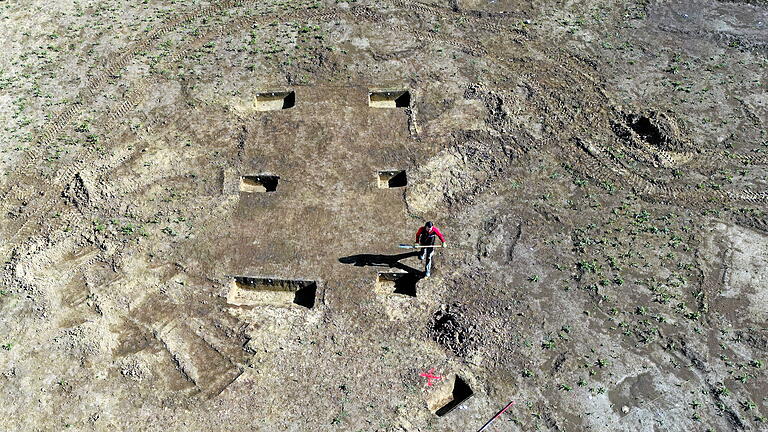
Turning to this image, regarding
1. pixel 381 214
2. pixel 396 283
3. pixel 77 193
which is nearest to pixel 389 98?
pixel 381 214

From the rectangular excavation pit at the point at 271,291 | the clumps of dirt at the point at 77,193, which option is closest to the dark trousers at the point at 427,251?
the rectangular excavation pit at the point at 271,291

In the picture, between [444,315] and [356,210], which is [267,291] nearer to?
[356,210]

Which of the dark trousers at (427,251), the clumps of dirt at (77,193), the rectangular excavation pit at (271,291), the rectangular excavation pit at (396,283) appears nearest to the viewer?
the dark trousers at (427,251)

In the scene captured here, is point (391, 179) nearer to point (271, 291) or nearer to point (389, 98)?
point (389, 98)

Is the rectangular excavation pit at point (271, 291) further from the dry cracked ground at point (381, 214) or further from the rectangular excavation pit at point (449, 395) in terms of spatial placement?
the rectangular excavation pit at point (449, 395)

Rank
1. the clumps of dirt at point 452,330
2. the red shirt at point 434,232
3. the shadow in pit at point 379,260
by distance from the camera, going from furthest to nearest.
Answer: the shadow in pit at point 379,260 < the red shirt at point 434,232 < the clumps of dirt at point 452,330

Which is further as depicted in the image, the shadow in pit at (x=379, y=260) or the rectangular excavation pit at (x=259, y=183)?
the rectangular excavation pit at (x=259, y=183)

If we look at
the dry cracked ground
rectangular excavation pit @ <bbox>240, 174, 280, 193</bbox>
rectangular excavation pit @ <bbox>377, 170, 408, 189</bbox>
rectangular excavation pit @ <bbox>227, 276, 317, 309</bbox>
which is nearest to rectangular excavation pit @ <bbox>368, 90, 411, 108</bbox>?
the dry cracked ground

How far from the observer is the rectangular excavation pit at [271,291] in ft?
38.8

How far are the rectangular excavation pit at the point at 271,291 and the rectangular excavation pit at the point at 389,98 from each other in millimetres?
6096

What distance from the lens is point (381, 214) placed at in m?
13.0

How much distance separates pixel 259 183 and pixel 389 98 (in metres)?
4.54

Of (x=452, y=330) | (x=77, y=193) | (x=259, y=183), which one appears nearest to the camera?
(x=452, y=330)

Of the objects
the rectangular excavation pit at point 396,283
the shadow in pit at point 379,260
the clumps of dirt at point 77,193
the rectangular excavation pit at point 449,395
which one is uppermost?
the clumps of dirt at point 77,193
